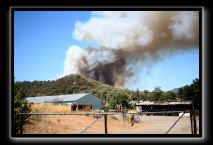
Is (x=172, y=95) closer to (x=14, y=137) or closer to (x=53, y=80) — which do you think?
(x=53, y=80)

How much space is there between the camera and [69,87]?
25453mm

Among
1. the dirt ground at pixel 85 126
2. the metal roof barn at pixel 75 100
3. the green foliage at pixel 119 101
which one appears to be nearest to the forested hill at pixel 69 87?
the metal roof barn at pixel 75 100

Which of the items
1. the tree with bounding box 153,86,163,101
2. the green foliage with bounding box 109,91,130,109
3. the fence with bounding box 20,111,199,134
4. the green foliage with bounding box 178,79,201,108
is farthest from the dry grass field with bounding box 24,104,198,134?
the tree with bounding box 153,86,163,101

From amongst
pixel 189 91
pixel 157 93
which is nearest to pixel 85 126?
pixel 189 91

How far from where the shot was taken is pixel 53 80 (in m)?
24.6

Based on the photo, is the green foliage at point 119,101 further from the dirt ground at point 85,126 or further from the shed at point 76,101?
the dirt ground at point 85,126

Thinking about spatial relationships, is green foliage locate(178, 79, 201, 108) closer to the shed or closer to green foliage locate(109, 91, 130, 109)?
green foliage locate(109, 91, 130, 109)

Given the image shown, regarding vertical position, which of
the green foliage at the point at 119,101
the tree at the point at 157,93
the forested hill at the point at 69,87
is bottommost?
the green foliage at the point at 119,101

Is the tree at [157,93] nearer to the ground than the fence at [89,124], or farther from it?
farther from it

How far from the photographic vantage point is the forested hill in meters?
22.5

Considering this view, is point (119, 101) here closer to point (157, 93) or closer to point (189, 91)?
point (189, 91)

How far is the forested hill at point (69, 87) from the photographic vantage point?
73.7 feet
